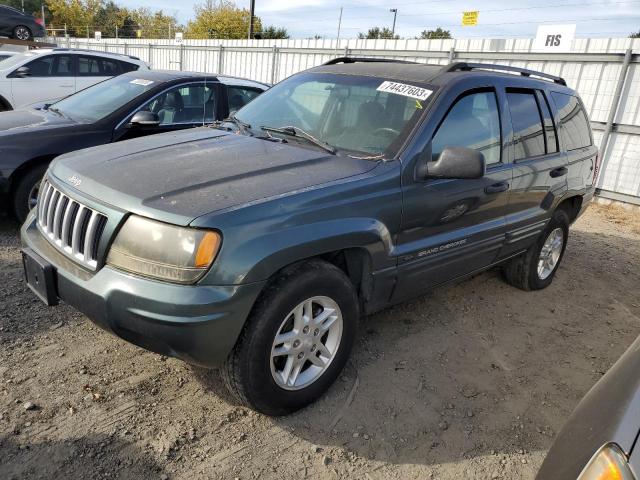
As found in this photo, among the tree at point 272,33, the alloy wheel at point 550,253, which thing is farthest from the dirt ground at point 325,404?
the tree at point 272,33

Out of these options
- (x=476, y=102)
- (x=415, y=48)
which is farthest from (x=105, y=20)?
(x=476, y=102)

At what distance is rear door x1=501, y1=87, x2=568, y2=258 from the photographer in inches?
149

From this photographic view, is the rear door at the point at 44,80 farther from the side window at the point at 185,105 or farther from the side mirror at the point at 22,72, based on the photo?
the side window at the point at 185,105

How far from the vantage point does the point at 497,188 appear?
3525mm

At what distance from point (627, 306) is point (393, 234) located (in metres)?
3.20

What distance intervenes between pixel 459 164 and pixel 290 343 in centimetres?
136

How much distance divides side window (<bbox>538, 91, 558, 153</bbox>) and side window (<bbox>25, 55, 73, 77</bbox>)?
850 centimetres

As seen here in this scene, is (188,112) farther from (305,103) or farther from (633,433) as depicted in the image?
(633,433)

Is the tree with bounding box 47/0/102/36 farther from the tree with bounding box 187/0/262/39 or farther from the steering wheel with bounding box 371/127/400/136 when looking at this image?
the steering wheel with bounding box 371/127/400/136

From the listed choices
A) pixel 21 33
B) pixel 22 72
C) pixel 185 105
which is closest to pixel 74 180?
pixel 185 105

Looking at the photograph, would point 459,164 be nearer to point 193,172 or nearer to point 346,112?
point 346,112

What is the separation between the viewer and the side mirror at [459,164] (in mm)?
2809

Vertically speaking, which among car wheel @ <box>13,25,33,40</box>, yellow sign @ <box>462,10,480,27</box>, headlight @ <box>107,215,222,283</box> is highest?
yellow sign @ <box>462,10,480,27</box>

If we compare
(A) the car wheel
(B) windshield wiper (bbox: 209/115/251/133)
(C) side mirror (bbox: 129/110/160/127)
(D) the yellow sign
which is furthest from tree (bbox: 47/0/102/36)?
(B) windshield wiper (bbox: 209/115/251/133)
